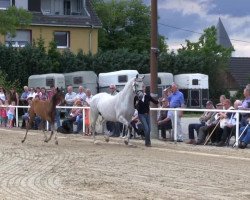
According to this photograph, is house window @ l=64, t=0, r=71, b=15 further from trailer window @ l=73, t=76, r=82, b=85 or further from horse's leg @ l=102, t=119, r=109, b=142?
horse's leg @ l=102, t=119, r=109, b=142

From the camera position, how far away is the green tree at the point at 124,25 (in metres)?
78.3

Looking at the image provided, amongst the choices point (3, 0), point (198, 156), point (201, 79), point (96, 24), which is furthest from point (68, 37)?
point (198, 156)

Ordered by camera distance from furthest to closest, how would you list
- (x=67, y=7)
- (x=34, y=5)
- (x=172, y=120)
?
(x=67, y=7)
(x=34, y=5)
(x=172, y=120)

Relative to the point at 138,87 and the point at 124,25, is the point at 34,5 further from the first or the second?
the point at 138,87

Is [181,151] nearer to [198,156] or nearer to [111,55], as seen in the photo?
[198,156]

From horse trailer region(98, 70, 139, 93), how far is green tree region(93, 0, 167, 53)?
34431 mm

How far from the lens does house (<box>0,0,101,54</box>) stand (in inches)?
2334

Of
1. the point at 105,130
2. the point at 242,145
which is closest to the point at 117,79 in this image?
the point at 105,130

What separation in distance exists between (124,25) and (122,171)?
68.7 m

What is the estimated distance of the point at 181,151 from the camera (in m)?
18.9

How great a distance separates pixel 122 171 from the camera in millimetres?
14195

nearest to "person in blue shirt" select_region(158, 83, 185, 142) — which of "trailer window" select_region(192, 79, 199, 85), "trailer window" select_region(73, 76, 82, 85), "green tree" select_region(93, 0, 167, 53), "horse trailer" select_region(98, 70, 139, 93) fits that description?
"horse trailer" select_region(98, 70, 139, 93)

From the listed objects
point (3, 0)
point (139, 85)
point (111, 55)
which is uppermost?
point (3, 0)

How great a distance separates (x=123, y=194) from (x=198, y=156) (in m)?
6.60
